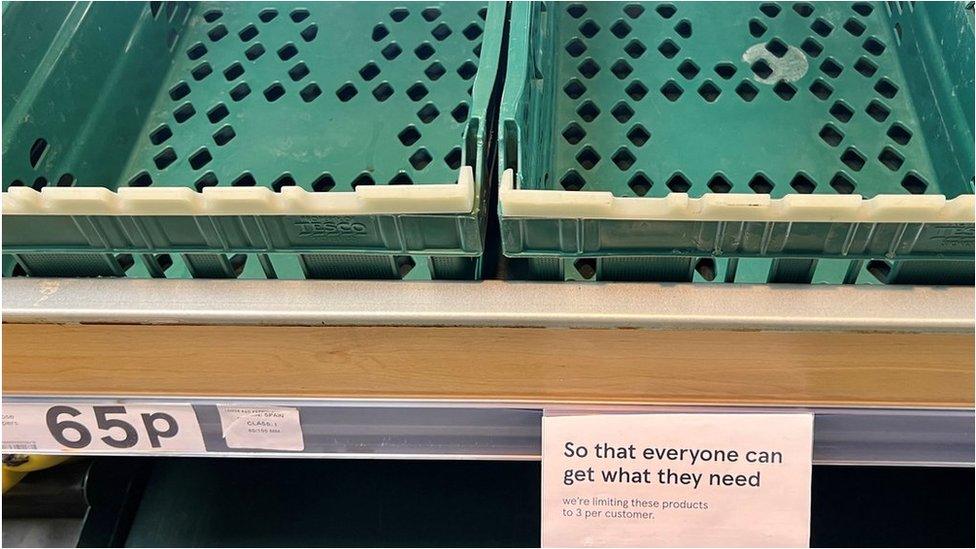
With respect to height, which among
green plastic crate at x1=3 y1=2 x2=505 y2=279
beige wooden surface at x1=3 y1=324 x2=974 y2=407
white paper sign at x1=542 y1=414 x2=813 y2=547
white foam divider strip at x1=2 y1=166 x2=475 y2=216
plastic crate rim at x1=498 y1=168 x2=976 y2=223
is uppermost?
white foam divider strip at x1=2 y1=166 x2=475 y2=216

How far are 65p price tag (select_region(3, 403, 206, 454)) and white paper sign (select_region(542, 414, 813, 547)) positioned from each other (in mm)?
296

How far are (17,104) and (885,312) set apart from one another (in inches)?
31.2

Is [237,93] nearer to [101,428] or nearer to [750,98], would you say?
[101,428]

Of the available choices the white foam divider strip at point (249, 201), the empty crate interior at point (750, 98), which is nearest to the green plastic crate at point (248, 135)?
the white foam divider strip at point (249, 201)

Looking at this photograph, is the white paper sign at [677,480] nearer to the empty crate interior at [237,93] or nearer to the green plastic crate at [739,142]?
the green plastic crate at [739,142]

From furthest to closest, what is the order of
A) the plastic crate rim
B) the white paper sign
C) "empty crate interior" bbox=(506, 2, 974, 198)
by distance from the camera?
1. "empty crate interior" bbox=(506, 2, 974, 198)
2. the white paper sign
3. the plastic crate rim

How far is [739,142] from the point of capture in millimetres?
809

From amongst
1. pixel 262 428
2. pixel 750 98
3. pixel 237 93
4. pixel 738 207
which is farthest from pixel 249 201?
pixel 750 98

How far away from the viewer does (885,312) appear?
553mm

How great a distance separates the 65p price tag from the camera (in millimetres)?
640

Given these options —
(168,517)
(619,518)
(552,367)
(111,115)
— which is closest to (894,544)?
(619,518)

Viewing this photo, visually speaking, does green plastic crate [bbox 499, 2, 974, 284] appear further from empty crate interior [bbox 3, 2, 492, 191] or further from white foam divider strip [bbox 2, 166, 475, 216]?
empty crate interior [bbox 3, 2, 492, 191]

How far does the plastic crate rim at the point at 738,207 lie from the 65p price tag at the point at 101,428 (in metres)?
0.33

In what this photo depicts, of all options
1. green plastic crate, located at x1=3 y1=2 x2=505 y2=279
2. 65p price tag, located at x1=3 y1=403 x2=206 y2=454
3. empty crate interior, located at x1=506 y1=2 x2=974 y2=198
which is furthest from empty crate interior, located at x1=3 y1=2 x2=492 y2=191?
65p price tag, located at x1=3 y1=403 x2=206 y2=454
